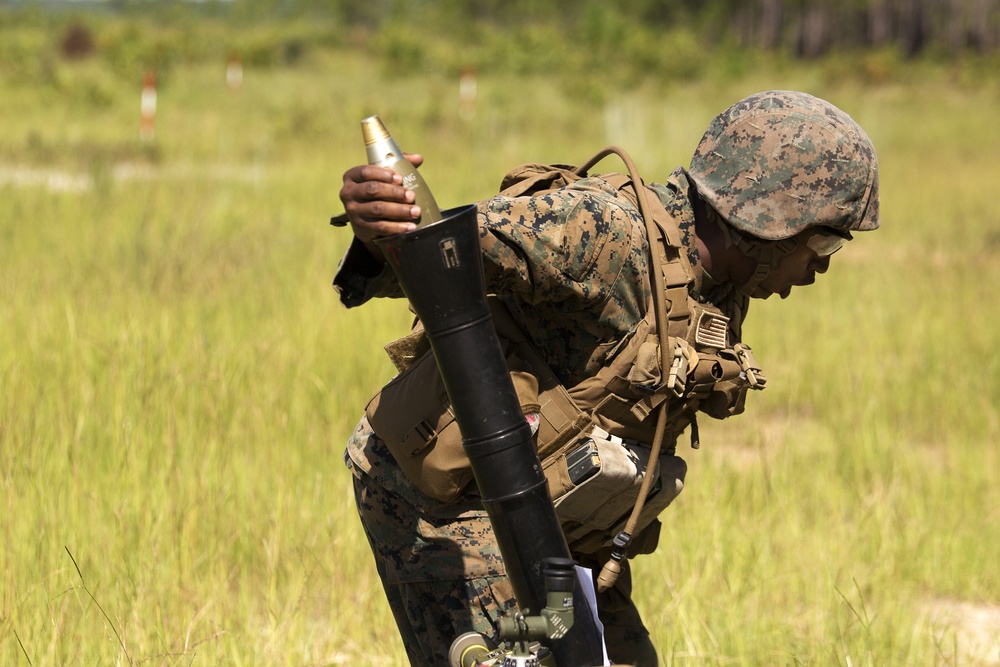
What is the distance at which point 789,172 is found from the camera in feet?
6.62

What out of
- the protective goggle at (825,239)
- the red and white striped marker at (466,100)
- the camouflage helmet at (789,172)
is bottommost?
the protective goggle at (825,239)

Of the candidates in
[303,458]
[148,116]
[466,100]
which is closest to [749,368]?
[303,458]

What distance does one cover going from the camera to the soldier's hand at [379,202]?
154cm

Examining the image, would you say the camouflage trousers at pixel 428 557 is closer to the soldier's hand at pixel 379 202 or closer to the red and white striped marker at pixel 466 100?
the soldier's hand at pixel 379 202

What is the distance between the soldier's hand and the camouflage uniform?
0.16m

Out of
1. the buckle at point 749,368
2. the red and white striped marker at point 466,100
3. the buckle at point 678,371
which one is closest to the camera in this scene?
the buckle at point 678,371

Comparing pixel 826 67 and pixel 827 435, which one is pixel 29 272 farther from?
pixel 826 67

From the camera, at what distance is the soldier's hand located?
154 cm

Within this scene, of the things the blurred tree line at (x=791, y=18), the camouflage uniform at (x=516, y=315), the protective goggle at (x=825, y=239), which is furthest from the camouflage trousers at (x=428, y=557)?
the blurred tree line at (x=791, y=18)

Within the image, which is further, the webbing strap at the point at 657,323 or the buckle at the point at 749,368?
the buckle at the point at 749,368

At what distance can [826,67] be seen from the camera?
3800cm

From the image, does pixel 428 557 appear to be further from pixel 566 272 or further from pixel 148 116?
pixel 148 116

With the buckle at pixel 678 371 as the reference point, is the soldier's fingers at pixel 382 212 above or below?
above

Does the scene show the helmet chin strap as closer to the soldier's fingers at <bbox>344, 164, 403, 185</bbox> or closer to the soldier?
the soldier
